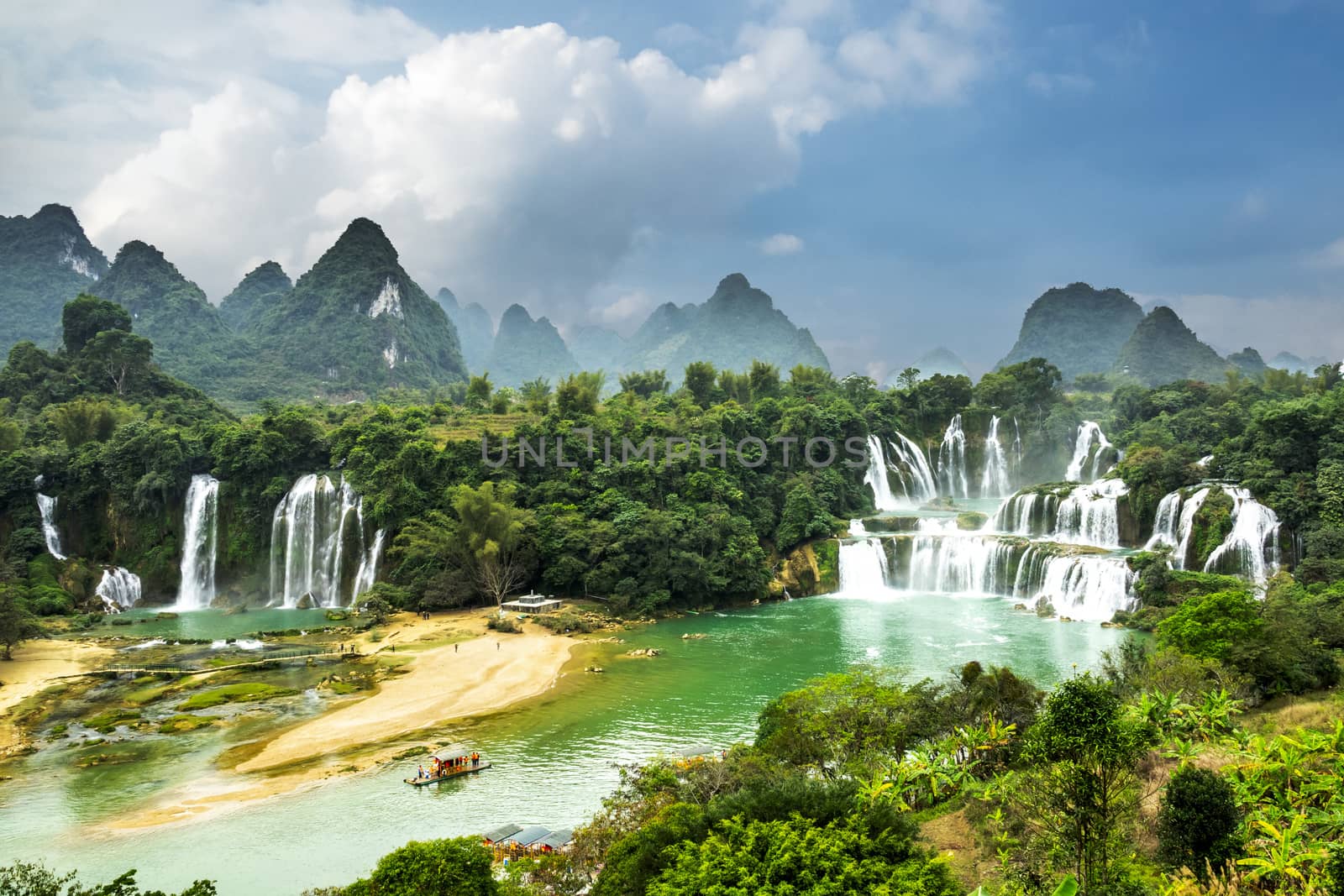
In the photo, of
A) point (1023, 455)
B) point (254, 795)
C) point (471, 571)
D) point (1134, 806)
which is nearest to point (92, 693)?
point (254, 795)

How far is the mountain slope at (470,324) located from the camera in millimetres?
172125

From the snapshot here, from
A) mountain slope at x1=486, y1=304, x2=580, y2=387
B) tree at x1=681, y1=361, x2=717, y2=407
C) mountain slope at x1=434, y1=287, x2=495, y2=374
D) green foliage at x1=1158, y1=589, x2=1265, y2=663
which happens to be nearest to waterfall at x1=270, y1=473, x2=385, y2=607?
tree at x1=681, y1=361, x2=717, y2=407

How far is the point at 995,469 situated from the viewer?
50031mm

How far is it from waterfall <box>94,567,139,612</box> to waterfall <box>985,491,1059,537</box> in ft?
126

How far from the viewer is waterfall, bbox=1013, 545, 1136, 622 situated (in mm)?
25797

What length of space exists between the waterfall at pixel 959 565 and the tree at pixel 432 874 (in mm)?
27697

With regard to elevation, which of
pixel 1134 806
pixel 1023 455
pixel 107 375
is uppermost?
pixel 107 375

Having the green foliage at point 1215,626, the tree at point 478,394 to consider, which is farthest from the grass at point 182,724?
the tree at point 478,394

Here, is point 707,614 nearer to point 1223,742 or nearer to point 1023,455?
point 1223,742

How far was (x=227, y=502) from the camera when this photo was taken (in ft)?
115

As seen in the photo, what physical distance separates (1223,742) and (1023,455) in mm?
44800

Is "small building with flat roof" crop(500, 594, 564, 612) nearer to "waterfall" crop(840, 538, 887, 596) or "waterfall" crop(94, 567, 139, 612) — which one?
"waterfall" crop(840, 538, 887, 596)

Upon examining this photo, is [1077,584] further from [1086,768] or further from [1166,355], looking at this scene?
[1166,355]

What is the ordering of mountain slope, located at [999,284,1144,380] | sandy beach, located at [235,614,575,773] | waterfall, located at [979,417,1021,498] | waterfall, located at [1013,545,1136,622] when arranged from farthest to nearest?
mountain slope, located at [999,284,1144,380] < waterfall, located at [979,417,1021,498] < waterfall, located at [1013,545,1136,622] < sandy beach, located at [235,614,575,773]
